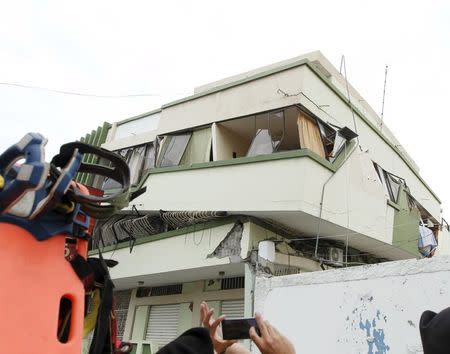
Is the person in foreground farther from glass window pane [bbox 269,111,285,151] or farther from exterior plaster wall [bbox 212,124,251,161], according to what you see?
exterior plaster wall [bbox 212,124,251,161]

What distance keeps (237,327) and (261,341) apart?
190 millimetres

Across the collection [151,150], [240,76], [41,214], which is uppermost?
[240,76]

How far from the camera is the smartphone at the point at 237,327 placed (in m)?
1.72

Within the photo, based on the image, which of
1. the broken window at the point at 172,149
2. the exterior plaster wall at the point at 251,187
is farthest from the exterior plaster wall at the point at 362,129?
the broken window at the point at 172,149

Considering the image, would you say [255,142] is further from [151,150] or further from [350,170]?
[151,150]

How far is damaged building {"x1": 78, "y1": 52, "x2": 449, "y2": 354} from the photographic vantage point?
955 cm

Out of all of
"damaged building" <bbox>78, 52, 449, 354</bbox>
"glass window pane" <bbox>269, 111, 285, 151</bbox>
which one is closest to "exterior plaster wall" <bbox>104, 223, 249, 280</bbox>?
"damaged building" <bbox>78, 52, 449, 354</bbox>

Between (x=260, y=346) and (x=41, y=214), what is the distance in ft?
2.94

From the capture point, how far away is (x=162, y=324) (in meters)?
12.8

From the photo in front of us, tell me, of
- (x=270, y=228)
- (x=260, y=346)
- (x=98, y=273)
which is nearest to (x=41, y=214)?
(x=98, y=273)

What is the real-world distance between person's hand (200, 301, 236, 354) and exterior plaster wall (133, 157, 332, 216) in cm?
721

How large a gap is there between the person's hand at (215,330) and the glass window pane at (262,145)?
8545mm

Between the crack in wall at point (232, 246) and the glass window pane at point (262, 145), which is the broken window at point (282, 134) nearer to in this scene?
the glass window pane at point (262, 145)

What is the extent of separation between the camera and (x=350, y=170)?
10633 mm
